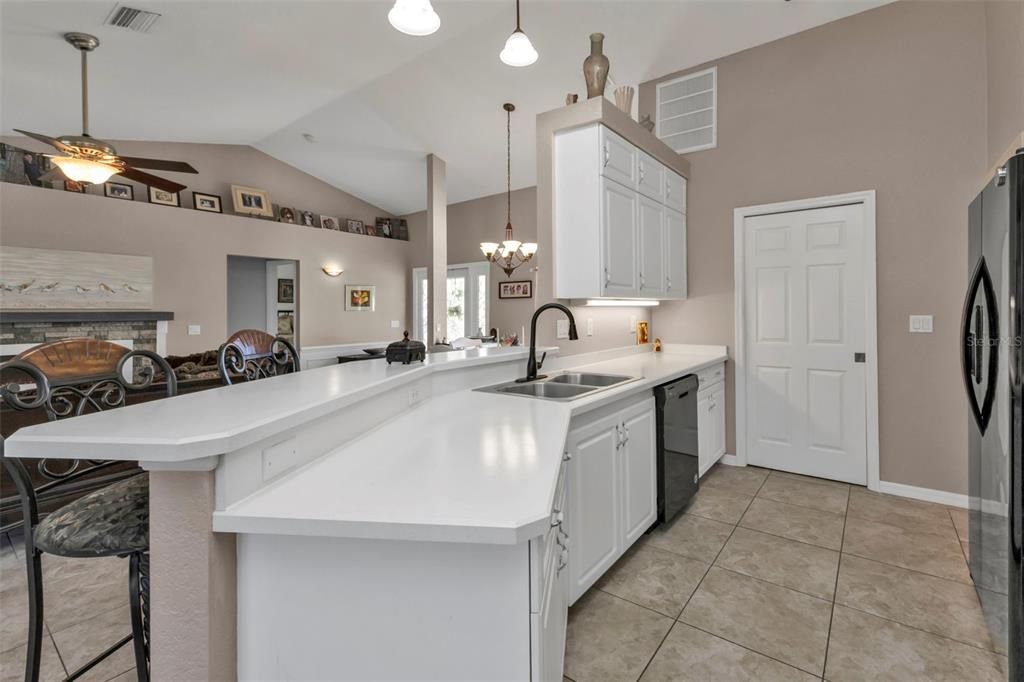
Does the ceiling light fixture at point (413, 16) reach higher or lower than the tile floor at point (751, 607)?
higher

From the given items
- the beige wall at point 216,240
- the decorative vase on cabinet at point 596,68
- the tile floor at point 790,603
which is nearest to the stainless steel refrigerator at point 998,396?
the tile floor at point 790,603

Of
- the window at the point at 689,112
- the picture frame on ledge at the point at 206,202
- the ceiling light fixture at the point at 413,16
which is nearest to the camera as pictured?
the ceiling light fixture at the point at 413,16

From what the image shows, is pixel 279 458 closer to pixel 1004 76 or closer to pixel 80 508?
pixel 80 508

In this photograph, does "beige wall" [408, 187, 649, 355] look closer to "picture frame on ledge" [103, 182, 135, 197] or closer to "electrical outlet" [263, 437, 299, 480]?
"picture frame on ledge" [103, 182, 135, 197]

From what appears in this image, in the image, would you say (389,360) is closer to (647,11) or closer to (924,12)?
(647,11)

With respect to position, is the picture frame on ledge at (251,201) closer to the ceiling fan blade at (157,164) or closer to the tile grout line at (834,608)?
the ceiling fan blade at (157,164)

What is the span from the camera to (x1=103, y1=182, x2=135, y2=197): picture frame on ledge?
5637mm

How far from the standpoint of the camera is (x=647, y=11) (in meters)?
3.44

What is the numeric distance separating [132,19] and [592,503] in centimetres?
429

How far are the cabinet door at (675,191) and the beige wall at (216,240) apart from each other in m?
5.96

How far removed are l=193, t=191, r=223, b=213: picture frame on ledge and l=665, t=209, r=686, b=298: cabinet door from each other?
20.2 ft

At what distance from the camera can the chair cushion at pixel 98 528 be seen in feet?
3.82

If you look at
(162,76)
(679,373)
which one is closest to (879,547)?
(679,373)

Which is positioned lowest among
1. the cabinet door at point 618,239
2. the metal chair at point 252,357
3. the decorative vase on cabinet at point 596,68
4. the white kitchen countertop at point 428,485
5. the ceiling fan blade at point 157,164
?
the white kitchen countertop at point 428,485
